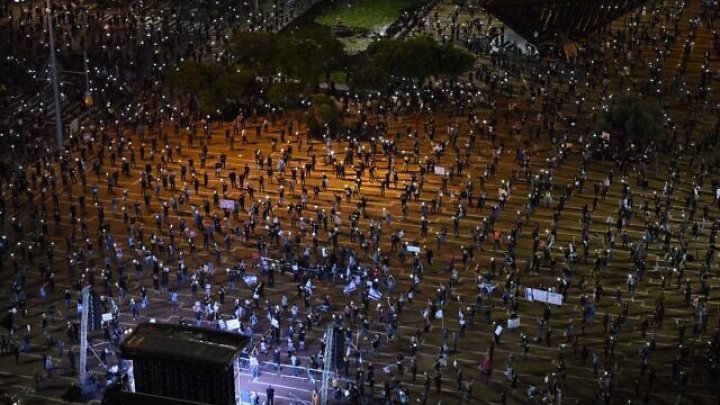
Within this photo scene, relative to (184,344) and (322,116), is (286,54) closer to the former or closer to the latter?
(322,116)

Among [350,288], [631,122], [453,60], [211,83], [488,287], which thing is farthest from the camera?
[453,60]

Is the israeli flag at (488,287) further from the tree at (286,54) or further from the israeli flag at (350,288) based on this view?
the tree at (286,54)

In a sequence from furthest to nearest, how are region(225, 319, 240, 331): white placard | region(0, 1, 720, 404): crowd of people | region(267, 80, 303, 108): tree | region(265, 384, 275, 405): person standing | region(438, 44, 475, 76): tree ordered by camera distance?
region(438, 44, 475, 76): tree, region(267, 80, 303, 108): tree, region(0, 1, 720, 404): crowd of people, region(225, 319, 240, 331): white placard, region(265, 384, 275, 405): person standing

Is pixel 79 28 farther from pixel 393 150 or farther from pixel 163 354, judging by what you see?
pixel 163 354

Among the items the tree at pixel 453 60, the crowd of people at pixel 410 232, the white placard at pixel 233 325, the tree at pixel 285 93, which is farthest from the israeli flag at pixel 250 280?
the tree at pixel 453 60

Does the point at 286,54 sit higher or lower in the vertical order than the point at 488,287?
higher

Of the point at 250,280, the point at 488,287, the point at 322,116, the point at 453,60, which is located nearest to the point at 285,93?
the point at 322,116

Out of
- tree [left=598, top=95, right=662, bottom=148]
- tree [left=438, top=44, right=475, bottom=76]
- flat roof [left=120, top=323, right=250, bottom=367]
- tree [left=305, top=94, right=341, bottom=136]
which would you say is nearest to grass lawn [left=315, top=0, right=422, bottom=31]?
tree [left=438, top=44, right=475, bottom=76]

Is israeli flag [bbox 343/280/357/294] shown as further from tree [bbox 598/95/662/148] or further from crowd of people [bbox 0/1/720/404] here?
tree [bbox 598/95/662/148]
